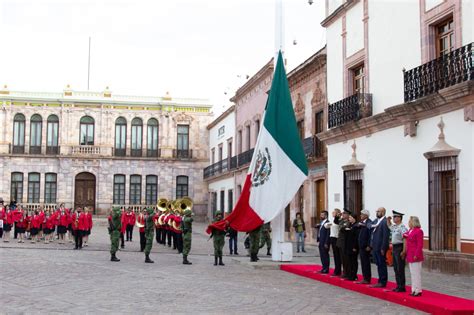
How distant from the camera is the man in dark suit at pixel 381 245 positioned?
12148mm

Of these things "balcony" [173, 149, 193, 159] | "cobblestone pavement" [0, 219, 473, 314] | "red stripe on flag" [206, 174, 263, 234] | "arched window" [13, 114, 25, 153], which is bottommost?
"cobblestone pavement" [0, 219, 473, 314]

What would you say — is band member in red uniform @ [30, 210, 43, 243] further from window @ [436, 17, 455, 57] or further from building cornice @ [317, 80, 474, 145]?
window @ [436, 17, 455, 57]

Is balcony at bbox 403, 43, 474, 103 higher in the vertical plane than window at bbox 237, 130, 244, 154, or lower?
lower

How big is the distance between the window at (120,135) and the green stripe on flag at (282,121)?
31370mm

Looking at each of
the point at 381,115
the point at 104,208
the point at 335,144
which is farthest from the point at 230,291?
the point at 104,208

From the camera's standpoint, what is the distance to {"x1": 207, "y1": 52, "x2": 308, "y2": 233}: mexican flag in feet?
55.4

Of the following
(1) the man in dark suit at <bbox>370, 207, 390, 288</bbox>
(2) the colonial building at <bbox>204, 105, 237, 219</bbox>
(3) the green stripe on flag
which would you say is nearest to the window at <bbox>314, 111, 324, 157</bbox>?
(3) the green stripe on flag

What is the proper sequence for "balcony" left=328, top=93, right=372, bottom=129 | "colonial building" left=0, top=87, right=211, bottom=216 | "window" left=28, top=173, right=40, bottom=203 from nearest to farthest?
"balcony" left=328, top=93, right=372, bottom=129 < "window" left=28, top=173, right=40, bottom=203 < "colonial building" left=0, top=87, right=211, bottom=216

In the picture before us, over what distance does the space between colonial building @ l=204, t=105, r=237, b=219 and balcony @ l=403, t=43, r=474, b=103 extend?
77.1ft

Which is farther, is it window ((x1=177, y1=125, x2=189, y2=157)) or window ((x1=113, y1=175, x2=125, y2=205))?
window ((x1=177, y1=125, x2=189, y2=157))

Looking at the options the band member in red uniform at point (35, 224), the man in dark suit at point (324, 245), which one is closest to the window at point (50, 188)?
the band member in red uniform at point (35, 224)

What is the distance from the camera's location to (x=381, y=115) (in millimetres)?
17312

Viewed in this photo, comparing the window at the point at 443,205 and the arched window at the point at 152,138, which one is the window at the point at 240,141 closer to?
the arched window at the point at 152,138

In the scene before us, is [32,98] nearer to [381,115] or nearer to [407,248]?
[381,115]
